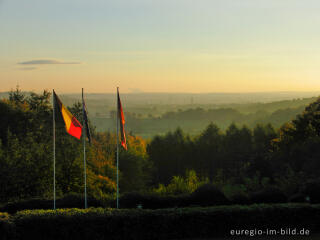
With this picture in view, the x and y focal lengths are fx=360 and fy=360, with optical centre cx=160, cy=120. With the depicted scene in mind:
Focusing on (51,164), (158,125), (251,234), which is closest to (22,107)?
(51,164)

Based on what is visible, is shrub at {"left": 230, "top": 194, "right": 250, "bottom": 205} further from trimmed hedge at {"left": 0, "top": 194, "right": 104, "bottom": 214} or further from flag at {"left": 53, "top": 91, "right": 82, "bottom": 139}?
flag at {"left": 53, "top": 91, "right": 82, "bottom": 139}

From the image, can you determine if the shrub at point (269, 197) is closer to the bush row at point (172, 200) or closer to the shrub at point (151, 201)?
the bush row at point (172, 200)

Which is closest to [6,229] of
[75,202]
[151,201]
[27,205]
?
[27,205]

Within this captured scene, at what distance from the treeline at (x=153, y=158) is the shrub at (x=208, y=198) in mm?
2367

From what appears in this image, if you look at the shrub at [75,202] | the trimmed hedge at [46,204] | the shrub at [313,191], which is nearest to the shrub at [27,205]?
the trimmed hedge at [46,204]

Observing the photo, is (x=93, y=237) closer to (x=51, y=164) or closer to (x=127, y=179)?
(x=51, y=164)

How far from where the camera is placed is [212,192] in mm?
20188

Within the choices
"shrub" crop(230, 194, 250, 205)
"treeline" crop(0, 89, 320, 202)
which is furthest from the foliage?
"shrub" crop(230, 194, 250, 205)

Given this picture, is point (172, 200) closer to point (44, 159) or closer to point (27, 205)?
point (27, 205)

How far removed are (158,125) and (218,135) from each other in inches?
3575

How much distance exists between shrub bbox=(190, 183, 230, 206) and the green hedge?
2.06m

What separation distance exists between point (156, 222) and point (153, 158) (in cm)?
5016

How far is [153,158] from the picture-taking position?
221 ft

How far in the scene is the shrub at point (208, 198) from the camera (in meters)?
20.0
